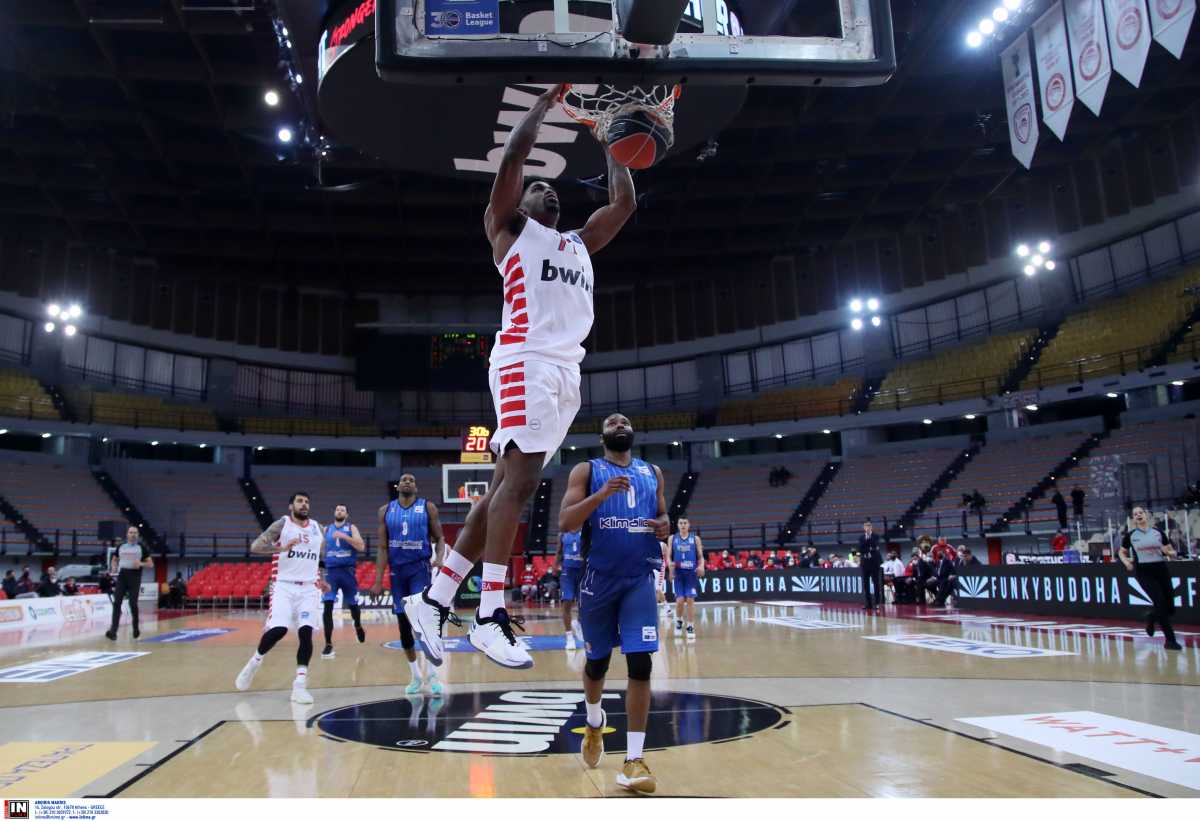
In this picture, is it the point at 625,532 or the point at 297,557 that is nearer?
the point at 625,532

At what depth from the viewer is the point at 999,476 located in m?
28.5

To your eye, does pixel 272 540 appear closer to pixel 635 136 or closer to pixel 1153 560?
pixel 635 136

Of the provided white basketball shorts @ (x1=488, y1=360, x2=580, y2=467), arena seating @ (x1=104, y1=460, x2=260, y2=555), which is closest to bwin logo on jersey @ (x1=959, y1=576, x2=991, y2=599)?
white basketball shorts @ (x1=488, y1=360, x2=580, y2=467)

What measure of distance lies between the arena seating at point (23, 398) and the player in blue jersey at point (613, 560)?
30.3 metres

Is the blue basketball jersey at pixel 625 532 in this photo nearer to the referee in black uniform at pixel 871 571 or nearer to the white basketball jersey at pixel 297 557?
the white basketball jersey at pixel 297 557

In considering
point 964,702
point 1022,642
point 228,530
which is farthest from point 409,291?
point 964,702

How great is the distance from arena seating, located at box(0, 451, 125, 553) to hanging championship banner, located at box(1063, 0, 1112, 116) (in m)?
28.4

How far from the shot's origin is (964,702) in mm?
6520

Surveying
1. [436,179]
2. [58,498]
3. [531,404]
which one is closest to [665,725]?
[531,404]

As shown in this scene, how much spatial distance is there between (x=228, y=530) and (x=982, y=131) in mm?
28149

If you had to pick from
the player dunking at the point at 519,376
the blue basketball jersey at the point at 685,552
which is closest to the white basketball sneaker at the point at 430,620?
the player dunking at the point at 519,376

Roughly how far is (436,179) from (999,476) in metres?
20.5
